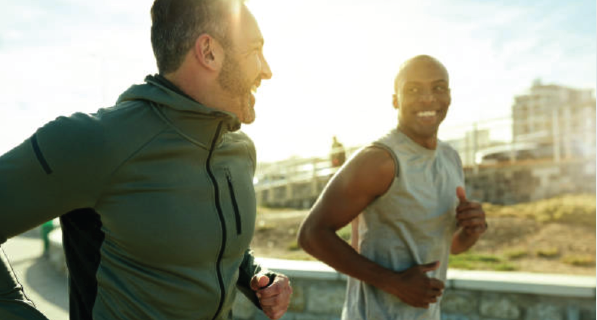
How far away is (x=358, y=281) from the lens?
2682 millimetres

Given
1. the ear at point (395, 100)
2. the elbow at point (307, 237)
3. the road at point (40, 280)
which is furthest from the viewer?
the road at point (40, 280)

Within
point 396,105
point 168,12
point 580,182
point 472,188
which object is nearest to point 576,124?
point 580,182

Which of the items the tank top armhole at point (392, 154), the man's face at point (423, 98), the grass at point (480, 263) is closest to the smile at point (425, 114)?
the man's face at point (423, 98)

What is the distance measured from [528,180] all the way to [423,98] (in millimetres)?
13347

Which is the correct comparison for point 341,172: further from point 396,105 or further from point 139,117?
point 139,117

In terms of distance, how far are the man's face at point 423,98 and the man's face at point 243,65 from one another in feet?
4.04

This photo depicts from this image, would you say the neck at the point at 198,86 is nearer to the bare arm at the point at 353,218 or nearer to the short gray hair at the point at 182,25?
the short gray hair at the point at 182,25

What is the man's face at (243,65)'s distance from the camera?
1.62 m

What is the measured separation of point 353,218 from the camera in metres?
2.56

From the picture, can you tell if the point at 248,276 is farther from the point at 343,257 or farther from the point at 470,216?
the point at 470,216

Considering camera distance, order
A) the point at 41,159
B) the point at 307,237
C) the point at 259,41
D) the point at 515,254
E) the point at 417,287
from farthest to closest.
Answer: the point at 515,254, the point at 307,237, the point at 417,287, the point at 259,41, the point at 41,159

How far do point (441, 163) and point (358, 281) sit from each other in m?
0.72

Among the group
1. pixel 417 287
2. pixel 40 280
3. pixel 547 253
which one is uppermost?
pixel 417 287

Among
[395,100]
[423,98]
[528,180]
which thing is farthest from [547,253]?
[528,180]
